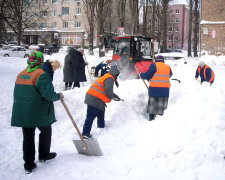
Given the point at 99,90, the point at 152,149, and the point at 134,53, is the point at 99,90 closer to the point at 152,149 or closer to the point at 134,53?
the point at 152,149

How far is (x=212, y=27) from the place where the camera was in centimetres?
2406

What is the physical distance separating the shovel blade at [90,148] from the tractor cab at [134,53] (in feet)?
26.2

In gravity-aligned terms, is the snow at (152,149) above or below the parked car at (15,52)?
below

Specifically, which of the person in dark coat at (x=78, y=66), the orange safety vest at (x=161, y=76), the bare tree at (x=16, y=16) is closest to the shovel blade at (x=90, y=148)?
the orange safety vest at (x=161, y=76)

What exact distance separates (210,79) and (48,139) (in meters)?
5.49

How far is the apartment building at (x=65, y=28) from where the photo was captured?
46.5 m

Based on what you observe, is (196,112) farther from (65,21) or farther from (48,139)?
(65,21)

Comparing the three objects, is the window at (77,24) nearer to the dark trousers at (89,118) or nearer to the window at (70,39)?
the window at (70,39)

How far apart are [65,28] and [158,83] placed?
149 ft

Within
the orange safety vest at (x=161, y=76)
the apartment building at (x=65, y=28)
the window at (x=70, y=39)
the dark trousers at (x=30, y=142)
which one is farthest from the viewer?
the window at (x=70, y=39)

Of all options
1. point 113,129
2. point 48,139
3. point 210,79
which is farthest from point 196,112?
point 210,79

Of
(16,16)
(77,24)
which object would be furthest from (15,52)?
(77,24)

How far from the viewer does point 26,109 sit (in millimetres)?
3523

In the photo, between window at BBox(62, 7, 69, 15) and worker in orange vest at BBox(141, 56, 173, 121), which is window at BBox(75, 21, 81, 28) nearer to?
window at BBox(62, 7, 69, 15)
